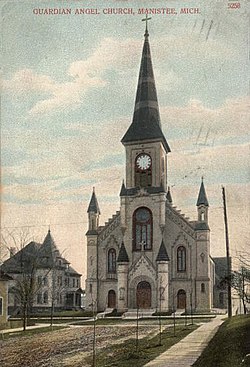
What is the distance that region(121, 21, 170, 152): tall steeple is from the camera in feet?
26.0

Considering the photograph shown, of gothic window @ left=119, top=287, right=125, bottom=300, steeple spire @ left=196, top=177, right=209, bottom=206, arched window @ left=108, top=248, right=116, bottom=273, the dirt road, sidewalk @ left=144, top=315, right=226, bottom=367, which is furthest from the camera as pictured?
gothic window @ left=119, top=287, right=125, bottom=300

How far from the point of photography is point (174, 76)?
8.03m

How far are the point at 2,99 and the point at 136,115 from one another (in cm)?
168

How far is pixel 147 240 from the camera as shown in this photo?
28.6ft

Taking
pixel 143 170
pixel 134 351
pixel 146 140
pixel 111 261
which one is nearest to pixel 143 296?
pixel 111 261

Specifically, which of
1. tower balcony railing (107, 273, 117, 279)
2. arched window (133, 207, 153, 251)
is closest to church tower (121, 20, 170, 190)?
arched window (133, 207, 153, 251)

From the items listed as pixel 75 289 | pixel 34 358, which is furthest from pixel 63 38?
pixel 34 358

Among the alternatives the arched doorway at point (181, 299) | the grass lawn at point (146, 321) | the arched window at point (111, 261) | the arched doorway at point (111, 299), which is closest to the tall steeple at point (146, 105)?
the arched window at point (111, 261)

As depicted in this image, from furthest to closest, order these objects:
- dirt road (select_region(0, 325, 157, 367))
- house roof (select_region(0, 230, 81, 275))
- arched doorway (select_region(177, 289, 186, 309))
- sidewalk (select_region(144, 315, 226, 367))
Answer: arched doorway (select_region(177, 289, 186, 309))
house roof (select_region(0, 230, 81, 275))
dirt road (select_region(0, 325, 157, 367))
sidewalk (select_region(144, 315, 226, 367))

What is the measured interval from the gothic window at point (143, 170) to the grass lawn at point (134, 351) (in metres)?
1.96

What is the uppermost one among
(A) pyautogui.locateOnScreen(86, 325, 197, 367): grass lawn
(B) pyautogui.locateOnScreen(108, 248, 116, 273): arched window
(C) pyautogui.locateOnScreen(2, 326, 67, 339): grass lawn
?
(B) pyautogui.locateOnScreen(108, 248, 116, 273): arched window

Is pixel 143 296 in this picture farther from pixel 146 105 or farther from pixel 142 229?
pixel 146 105

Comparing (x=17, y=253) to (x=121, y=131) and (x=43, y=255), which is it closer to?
(x=43, y=255)

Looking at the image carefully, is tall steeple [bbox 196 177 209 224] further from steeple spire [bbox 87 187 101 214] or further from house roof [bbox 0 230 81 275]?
house roof [bbox 0 230 81 275]
